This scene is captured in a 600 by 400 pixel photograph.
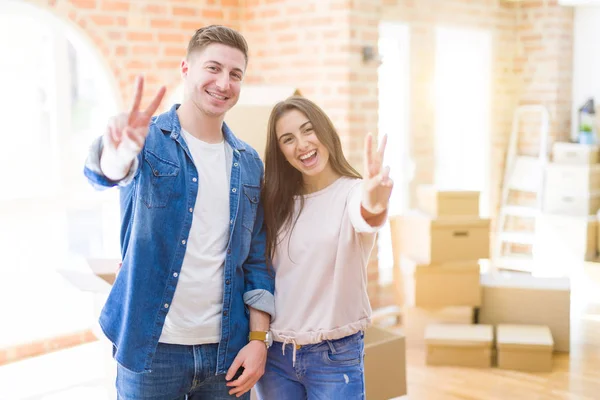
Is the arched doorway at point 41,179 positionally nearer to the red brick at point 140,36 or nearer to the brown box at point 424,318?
the red brick at point 140,36

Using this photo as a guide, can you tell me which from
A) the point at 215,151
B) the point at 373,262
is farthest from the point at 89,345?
the point at 215,151

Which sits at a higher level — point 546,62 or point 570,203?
point 546,62

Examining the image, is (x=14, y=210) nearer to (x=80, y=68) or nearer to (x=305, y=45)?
(x=80, y=68)

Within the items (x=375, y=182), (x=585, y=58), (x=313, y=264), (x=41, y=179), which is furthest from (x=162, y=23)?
(x=585, y=58)

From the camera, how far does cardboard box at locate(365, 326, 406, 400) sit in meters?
2.83

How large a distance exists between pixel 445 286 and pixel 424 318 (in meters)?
0.24

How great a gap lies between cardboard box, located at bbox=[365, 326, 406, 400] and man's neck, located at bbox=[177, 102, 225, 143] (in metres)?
1.41

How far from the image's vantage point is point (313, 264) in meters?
1.82

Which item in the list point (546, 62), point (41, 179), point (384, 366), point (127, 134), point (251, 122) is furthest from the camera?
point (546, 62)

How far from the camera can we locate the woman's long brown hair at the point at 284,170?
1846mm

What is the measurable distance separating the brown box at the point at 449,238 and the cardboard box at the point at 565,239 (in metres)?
2.26

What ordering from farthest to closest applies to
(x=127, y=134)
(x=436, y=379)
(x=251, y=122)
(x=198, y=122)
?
1. (x=436, y=379)
2. (x=251, y=122)
3. (x=198, y=122)
4. (x=127, y=134)

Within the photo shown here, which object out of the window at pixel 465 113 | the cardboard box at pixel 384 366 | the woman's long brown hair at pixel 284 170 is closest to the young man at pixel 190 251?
the woman's long brown hair at pixel 284 170

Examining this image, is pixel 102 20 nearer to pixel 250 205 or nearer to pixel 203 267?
pixel 250 205
